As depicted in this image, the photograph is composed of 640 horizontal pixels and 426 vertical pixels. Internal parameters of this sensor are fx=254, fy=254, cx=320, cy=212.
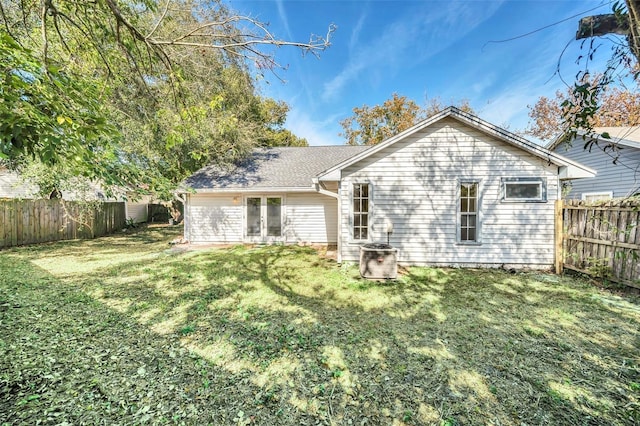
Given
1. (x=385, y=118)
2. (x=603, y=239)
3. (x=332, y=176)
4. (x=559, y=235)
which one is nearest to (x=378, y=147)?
(x=332, y=176)

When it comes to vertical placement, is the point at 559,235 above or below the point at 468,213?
below

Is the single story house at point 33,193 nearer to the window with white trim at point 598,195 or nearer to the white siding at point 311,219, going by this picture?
the white siding at point 311,219

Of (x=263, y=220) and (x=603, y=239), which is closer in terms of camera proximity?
(x=603, y=239)

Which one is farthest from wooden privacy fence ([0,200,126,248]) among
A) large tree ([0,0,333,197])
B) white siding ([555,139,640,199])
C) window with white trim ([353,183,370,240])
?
white siding ([555,139,640,199])

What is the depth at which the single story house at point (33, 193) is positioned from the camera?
9700 mm

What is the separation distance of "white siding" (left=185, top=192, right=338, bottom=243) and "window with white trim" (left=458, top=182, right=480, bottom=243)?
4.80 meters

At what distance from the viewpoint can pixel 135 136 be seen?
34.3 ft

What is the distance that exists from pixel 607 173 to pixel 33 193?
21418mm

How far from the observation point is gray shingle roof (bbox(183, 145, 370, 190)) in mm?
10516

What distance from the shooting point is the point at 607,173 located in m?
9.34

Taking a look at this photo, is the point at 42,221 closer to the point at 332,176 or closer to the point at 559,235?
the point at 332,176

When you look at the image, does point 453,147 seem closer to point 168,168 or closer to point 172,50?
point 172,50

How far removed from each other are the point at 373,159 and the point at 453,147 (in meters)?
2.22

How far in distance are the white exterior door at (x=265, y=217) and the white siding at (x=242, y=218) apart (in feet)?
0.70
